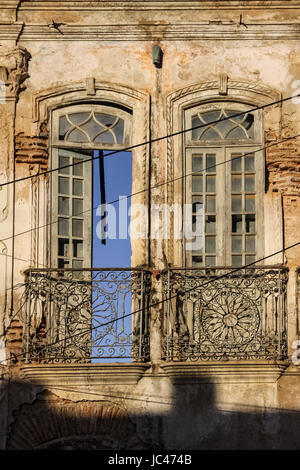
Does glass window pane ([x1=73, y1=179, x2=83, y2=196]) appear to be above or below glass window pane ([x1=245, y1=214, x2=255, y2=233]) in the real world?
above

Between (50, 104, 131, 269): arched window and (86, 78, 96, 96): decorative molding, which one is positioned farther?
(86, 78, 96, 96): decorative molding

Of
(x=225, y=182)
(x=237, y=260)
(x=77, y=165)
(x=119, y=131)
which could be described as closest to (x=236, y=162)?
(x=225, y=182)

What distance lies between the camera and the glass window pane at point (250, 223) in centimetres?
1521

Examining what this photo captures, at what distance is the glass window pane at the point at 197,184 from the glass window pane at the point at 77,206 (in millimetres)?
1249

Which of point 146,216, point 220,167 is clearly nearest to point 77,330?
point 146,216

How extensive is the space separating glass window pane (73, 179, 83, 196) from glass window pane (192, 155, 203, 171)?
126cm

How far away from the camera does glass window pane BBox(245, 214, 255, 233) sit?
15211mm

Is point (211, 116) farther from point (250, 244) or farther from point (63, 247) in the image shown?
point (63, 247)

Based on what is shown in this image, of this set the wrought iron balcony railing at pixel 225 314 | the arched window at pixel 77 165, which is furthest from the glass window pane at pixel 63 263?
the wrought iron balcony railing at pixel 225 314

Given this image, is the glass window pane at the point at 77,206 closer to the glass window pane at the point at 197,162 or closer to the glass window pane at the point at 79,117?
the glass window pane at the point at 79,117

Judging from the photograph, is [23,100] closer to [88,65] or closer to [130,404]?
[88,65]

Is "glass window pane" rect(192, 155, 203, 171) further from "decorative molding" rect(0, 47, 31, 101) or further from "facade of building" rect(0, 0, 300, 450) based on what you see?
"decorative molding" rect(0, 47, 31, 101)

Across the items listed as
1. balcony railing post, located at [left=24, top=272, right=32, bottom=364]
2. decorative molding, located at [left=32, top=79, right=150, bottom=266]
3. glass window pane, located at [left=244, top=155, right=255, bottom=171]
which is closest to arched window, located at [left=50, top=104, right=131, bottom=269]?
decorative molding, located at [left=32, top=79, right=150, bottom=266]

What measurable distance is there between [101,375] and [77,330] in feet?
1.77
